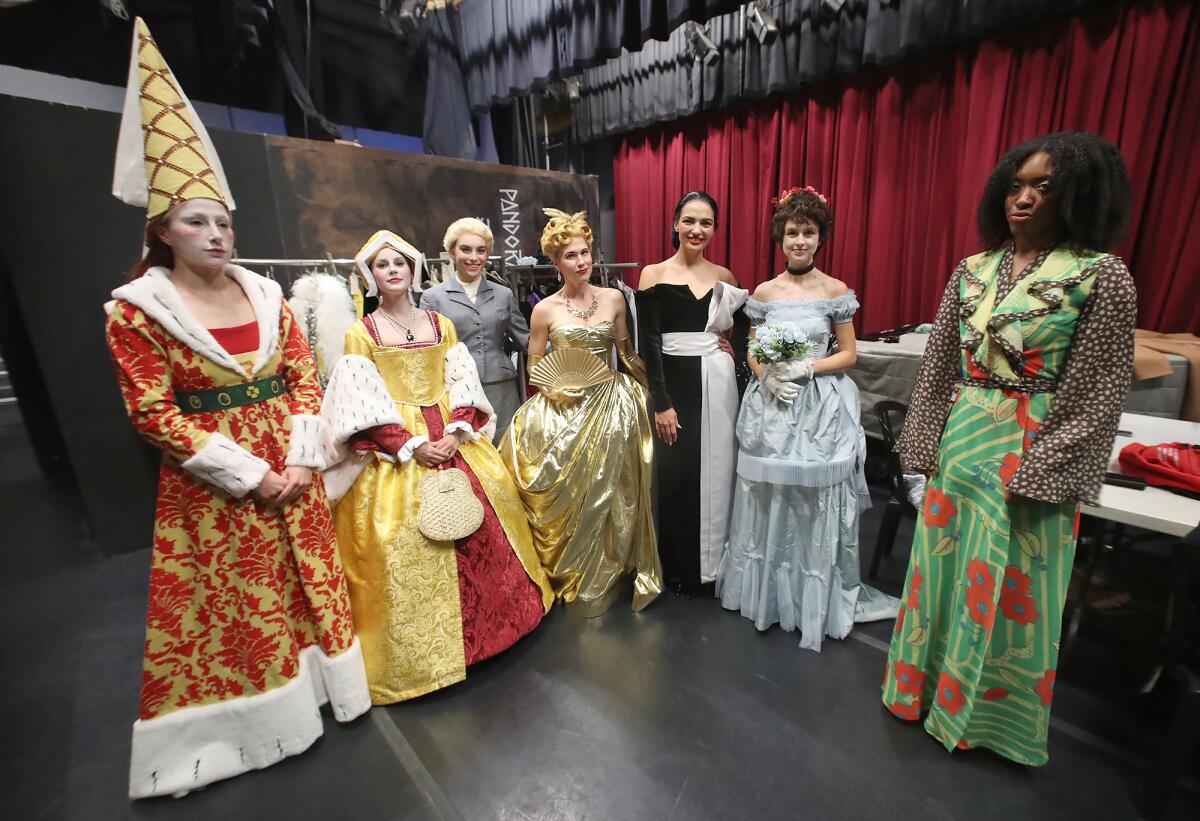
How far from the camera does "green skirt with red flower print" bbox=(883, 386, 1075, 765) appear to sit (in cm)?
139

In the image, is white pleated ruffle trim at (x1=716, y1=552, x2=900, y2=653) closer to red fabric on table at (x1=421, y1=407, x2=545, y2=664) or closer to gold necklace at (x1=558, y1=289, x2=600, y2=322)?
red fabric on table at (x1=421, y1=407, x2=545, y2=664)

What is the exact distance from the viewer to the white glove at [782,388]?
198 cm

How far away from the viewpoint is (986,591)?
4.75ft

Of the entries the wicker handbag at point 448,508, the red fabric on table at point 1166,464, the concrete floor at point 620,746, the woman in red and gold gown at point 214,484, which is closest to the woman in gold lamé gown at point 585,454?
the concrete floor at point 620,746

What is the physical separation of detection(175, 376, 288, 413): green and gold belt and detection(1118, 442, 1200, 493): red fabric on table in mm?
2790

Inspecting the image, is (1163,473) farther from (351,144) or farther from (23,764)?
(351,144)

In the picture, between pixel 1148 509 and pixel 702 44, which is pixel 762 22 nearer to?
pixel 702 44

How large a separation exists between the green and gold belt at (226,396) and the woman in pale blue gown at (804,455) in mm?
1703

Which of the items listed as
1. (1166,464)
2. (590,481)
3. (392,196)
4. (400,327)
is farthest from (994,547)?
(392,196)

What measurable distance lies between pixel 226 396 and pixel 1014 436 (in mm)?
2184

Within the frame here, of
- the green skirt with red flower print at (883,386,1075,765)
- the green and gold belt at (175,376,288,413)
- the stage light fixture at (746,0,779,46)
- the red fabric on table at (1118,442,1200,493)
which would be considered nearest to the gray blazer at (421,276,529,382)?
the green and gold belt at (175,376,288,413)

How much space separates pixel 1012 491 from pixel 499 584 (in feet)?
5.59

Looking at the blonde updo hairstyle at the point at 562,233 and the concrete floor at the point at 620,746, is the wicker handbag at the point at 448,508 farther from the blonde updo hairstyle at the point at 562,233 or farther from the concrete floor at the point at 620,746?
the blonde updo hairstyle at the point at 562,233

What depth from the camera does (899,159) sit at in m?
3.58
